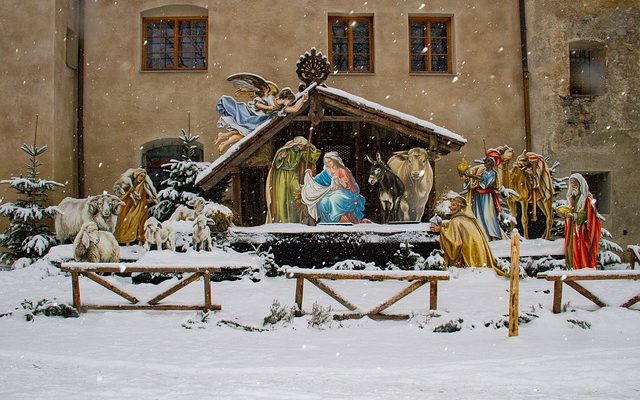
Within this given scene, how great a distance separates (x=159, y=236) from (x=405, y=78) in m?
8.26

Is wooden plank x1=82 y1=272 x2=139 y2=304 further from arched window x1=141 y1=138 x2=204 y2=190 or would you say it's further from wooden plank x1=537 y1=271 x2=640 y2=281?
arched window x1=141 y1=138 x2=204 y2=190

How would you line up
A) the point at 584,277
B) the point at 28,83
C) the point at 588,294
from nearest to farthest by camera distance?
the point at 584,277
the point at 588,294
the point at 28,83

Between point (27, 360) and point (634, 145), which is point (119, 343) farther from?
point (634, 145)

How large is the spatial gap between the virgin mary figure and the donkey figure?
586 mm

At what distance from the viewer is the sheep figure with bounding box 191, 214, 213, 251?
40.6 feet

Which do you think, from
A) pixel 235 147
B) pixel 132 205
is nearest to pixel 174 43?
pixel 132 205

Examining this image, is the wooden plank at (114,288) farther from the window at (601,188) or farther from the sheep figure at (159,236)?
the window at (601,188)

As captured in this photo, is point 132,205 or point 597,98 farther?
point 597,98

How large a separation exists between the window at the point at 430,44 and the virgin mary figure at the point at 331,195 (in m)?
5.22

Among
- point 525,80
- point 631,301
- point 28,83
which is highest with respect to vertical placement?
point 525,80

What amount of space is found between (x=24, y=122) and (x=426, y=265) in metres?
10.5

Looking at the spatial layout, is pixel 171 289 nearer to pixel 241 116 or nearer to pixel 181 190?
pixel 241 116

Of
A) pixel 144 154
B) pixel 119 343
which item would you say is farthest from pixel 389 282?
pixel 144 154

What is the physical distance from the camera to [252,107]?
1409 centimetres
